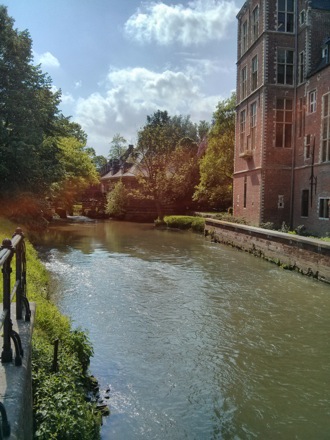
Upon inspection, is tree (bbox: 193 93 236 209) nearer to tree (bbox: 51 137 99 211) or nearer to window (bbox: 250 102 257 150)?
window (bbox: 250 102 257 150)

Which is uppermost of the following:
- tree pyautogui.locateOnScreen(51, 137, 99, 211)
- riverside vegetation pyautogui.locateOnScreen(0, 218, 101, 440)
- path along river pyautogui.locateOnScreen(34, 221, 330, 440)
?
tree pyautogui.locateOnScreen(51, 137, 99, 211)

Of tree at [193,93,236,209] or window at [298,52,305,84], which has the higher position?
window at [298,52,305,84]

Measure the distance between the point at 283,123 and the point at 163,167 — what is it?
22559 mm

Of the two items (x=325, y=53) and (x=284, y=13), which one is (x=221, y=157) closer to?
(x=284, y=13)

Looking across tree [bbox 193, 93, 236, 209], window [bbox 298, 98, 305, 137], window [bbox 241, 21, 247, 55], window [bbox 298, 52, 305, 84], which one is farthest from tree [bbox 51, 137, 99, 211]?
window [bbox 298, 52, 305, 84]

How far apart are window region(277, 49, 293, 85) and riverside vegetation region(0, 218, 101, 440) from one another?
25.3 m

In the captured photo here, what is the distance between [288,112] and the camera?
1080 inches

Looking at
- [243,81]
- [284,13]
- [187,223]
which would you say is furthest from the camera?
[187,223]

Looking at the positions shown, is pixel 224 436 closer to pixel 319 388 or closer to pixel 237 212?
pixel 319 388

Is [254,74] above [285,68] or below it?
above

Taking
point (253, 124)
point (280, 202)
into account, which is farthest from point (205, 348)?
point (253, 124)

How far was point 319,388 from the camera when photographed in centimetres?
705

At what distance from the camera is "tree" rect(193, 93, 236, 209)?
41.8 meters

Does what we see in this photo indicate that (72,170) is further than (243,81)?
Yes
